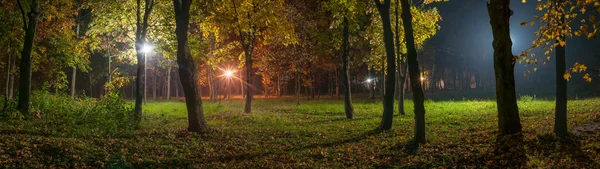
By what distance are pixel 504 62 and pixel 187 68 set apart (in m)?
10.8

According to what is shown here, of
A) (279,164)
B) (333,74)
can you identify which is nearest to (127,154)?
(279,164)

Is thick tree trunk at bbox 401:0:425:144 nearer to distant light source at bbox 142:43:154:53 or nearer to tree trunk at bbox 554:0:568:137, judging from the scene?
tree trunk at bbox 554:0:568:137

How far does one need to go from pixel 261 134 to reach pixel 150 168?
6.40m

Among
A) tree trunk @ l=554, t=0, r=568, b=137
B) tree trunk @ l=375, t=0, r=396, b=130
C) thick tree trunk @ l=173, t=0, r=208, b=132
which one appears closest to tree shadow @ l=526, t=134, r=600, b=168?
tree trunk @ l=554, t=0, r=568, b=137

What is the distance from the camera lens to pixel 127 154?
10258mm

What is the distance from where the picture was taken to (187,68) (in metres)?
14.2

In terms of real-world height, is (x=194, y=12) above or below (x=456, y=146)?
above

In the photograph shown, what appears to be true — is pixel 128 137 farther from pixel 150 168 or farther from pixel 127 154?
pixel 150 168

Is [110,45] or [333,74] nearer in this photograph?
[110,45]

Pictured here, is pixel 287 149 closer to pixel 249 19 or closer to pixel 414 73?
pixel 414 73

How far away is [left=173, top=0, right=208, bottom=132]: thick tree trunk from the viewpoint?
14.1 meters

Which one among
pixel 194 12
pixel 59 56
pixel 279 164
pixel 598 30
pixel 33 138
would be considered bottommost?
pixel 279 164

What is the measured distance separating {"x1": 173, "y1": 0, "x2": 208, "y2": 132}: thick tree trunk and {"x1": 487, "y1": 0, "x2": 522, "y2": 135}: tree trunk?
34.1 feet

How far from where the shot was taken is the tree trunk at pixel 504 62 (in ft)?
30.3
